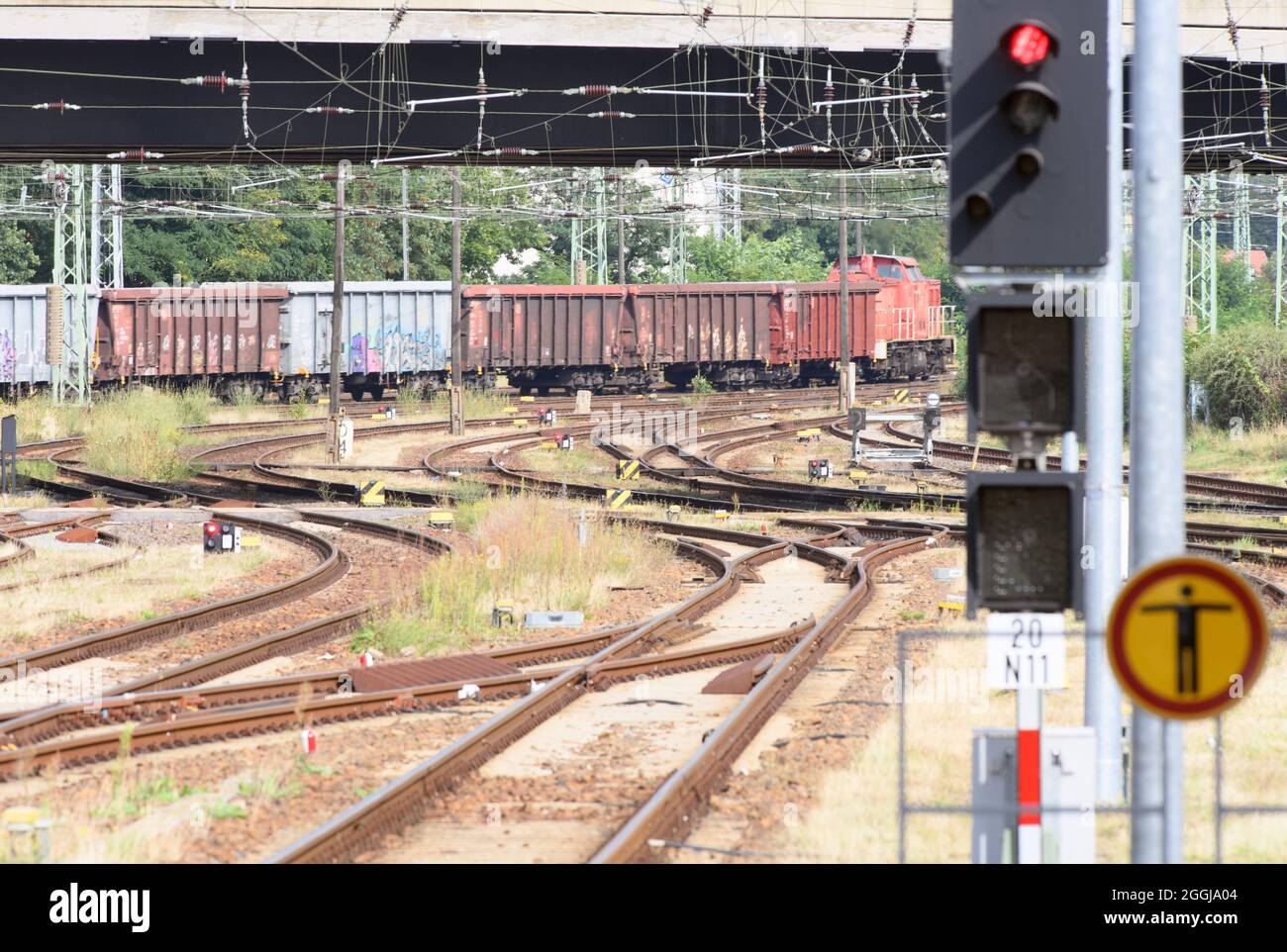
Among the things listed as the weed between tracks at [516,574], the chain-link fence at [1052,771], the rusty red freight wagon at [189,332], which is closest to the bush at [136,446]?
the rusty red freight wagon at [189,332]

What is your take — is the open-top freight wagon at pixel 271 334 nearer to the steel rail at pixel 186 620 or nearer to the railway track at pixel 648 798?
the steel rail at pixel 186 620

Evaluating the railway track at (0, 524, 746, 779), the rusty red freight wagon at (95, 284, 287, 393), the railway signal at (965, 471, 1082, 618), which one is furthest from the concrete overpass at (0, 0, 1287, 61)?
the rusty red freight wagon at (95, 284, 287, 393)

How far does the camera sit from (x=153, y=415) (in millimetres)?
38406

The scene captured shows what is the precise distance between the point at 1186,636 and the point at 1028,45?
6.45 feet

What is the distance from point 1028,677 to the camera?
618 centimetres

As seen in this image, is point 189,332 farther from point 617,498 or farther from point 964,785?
point 964,785

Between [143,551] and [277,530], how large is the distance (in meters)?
2.83

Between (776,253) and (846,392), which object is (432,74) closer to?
(846,392)

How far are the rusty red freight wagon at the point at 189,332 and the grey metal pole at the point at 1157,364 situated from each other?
46.2 m
